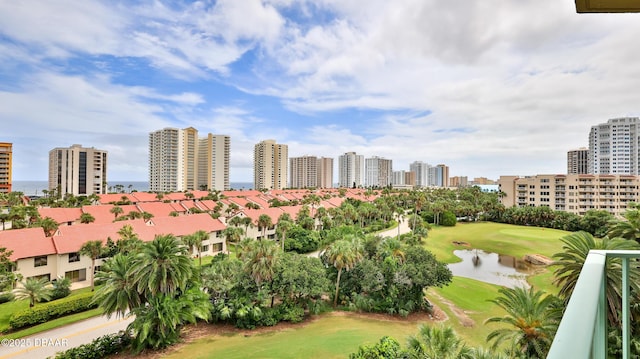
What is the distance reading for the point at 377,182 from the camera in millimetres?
171500

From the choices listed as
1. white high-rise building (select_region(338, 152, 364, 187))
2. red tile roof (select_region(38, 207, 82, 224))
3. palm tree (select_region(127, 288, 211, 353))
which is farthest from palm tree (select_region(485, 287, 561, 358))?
white high-rise building (select_region(338, 152, 364, 187))

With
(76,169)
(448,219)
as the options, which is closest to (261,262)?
(448,219)

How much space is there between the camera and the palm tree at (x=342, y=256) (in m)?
26.1

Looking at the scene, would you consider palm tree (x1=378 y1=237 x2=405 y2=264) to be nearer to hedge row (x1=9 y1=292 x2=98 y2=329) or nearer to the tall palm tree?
the tall palm tree

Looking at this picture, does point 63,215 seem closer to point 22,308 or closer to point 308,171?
point 22,308

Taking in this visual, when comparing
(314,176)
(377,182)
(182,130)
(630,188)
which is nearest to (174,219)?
(182,130)

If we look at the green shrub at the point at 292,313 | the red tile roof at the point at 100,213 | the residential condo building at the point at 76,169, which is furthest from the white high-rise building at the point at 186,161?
the green shrub at the point at 292,313

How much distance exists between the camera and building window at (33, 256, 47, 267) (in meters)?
27.4

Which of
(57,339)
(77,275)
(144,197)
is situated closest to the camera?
(57,339)

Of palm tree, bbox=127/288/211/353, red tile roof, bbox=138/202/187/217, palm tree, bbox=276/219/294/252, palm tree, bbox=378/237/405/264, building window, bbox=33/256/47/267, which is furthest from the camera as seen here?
red tile roof, bbox=138/202/187/217

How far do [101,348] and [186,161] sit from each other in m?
94.4

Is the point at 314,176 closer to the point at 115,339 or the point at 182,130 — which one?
the point at 182,130

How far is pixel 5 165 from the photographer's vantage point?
7412 cm

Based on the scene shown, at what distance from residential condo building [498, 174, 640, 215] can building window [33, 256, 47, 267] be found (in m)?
83.2
